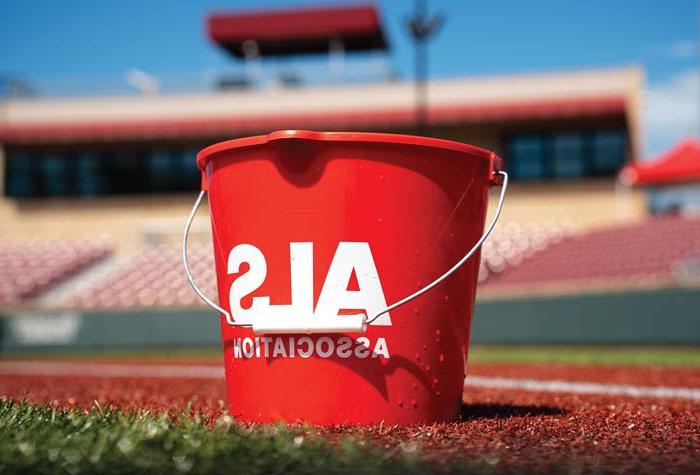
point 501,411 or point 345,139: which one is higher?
point 345,139

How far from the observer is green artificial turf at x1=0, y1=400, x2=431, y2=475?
243 centimetres

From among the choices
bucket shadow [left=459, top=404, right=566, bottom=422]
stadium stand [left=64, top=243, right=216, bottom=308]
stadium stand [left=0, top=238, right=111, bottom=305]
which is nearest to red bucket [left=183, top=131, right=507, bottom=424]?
bucket shadow [left=459, top=404, right=566, bottom=422]

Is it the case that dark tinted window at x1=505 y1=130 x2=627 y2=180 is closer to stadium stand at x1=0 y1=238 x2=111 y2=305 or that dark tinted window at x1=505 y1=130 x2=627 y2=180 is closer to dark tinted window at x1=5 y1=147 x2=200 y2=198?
dark tinted window at x1=5 y1=147 x2=200 y2=198

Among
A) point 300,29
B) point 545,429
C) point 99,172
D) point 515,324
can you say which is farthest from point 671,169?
point 545,429

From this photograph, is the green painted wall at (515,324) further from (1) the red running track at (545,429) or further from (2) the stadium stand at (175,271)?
(1) the red running track at (545,429)

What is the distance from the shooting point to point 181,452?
257 cm

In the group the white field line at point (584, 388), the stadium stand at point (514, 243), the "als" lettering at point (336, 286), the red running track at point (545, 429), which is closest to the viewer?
the red running track at point (545, 429)

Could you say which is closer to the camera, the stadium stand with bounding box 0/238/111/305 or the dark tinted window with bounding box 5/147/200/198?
the stadium stand with bounding box 0/238/111/305

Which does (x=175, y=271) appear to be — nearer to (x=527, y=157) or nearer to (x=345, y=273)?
(x=527, y=157)

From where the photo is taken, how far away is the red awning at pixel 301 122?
23281 millimetres

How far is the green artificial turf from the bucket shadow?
1.26m

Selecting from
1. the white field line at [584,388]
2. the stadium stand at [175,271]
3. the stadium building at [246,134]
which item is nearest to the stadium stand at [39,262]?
the stadium building at [246,134]

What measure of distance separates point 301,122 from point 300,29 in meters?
4.03

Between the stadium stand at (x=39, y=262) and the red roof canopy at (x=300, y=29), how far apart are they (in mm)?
8185
